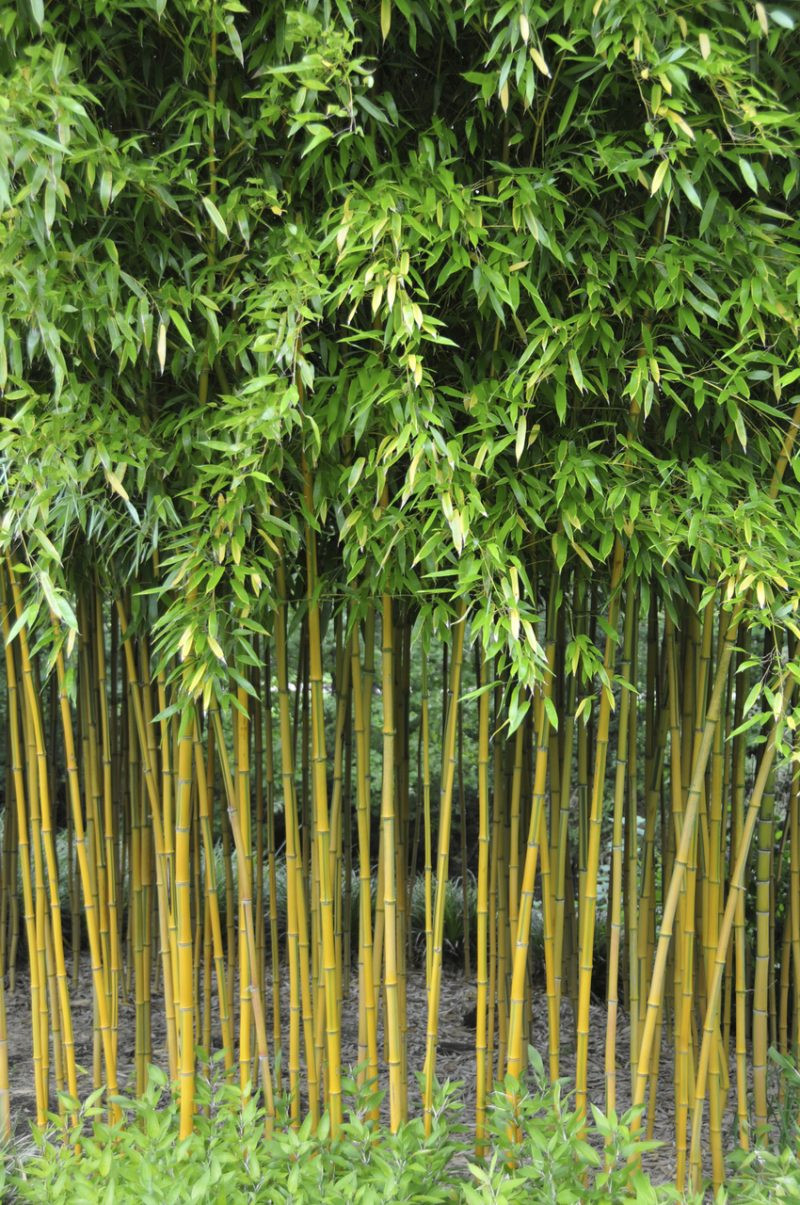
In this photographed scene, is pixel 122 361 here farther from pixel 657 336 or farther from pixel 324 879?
pixel 324 879

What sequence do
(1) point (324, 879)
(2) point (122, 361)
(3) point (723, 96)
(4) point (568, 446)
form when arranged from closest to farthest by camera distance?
1. (3) point (723, 96)
2. (2) point (122, 361)
3. (4) point (568, 446)
4. (1) point (324, 879)

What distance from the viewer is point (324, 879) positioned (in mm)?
2242

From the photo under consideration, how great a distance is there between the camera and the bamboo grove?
1778 millimetres

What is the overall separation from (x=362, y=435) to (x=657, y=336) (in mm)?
577

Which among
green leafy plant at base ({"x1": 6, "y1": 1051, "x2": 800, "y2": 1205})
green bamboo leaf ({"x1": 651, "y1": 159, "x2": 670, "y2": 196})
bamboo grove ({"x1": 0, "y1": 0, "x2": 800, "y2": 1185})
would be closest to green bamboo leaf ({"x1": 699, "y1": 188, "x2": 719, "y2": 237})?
bamboo grove ({"x1": 0, "y1": 0, "x2": 800, "y2": 1185})

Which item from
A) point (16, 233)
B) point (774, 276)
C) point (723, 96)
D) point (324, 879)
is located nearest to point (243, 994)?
point (324, 879)

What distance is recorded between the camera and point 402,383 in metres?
1.89

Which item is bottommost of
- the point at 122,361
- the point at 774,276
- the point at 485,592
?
the point at 485,592

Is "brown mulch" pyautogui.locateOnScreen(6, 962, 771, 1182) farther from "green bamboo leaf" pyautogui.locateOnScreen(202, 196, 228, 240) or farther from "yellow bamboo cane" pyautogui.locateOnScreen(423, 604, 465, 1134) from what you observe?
"green bamboo leaf" pyautogui.locateOnScreen(202, 196, 228, 240)

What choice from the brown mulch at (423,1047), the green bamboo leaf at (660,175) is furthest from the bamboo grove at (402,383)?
the brown mulch at (423,1047)

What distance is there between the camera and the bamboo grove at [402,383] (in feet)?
5.83

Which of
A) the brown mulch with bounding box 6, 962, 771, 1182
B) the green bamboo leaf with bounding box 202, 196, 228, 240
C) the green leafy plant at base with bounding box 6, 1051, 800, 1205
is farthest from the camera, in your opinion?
the brown mulch with bounding box 6, 962, 771, 1182

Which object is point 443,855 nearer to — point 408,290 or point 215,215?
point 408,290

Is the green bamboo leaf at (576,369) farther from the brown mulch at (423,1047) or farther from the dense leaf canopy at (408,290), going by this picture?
the brown mulch at (423,1047)
